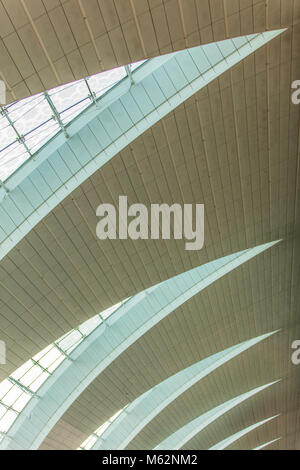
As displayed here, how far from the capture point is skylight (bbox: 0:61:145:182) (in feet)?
38.8

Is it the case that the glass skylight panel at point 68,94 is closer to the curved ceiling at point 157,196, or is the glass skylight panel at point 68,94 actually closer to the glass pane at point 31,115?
the glass pane at point 31,115

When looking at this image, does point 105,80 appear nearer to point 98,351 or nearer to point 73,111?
point 73,111

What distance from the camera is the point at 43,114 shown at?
12164mm

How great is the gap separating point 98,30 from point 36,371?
1627cm

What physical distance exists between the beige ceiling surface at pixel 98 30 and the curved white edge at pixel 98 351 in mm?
12088

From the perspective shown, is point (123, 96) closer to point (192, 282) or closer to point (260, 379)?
point (192, 282)

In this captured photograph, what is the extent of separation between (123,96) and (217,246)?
7.51 meters

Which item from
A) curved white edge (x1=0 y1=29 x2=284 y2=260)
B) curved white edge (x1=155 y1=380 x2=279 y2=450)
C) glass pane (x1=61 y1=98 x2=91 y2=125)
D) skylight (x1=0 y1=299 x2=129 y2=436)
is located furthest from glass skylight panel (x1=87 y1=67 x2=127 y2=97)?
curved white edge (x1=155 y1=380 x2=279 y2=450)

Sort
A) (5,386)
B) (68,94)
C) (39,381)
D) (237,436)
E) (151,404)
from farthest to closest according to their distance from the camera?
1. (237,436)
2. (151,404)
3. (39,381)
4. (5,386)
5. (68,94)

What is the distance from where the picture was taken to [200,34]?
1030 centimetres

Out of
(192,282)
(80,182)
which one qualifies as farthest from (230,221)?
(80,182)

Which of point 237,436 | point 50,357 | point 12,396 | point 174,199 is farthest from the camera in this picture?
point 237,436

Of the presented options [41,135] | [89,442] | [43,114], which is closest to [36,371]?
[89,442]

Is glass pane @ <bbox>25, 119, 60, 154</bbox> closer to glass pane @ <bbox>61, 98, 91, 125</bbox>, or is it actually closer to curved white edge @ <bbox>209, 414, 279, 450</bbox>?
glass pane @ <bbox>61, 98, 91, 125</bbox>
